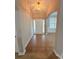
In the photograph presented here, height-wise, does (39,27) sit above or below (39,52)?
above

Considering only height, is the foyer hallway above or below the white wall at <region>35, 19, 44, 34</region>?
below

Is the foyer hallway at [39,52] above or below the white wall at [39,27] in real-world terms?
below

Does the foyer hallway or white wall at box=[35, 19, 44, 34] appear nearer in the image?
the foyer hallway

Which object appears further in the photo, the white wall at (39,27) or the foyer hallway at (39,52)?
the white wall at (39,27)

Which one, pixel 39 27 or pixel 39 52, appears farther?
pixel 39 27
